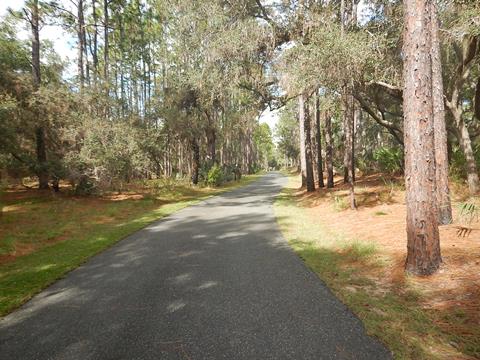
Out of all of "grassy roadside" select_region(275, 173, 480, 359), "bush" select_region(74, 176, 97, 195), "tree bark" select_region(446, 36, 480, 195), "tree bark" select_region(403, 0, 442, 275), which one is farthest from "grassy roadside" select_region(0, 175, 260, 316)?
"tree bark" select_region(446, 36, 480, 195)

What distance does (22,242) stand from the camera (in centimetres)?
858

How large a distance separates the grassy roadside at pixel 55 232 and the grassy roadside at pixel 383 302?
541 cm

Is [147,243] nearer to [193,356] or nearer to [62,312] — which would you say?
[62,312]

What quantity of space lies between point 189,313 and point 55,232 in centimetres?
806

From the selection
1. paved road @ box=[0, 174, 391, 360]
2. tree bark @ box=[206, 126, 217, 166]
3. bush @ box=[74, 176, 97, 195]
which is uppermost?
tree bark @ box=[206, 126, 217, 166]

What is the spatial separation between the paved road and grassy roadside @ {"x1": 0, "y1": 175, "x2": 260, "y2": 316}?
58 centimetres

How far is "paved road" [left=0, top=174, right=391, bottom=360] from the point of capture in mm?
3096

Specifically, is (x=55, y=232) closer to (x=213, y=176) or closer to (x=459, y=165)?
(x=459, y=165)

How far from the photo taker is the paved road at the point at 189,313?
3.10 meters

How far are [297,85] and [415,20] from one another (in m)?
5.61

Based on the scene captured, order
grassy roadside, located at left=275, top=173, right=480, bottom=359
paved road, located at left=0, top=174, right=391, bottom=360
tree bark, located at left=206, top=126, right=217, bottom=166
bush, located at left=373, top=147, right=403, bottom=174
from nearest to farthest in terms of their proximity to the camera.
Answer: grassy roadside, located at left=275, top=173, right=480, bottom=359 < paved road, located at left=0, top=174, right=391, bottom=360 < bush, located at left=373, top=147, right=403, bottom=174 < tree bark, located at left=206, top=126, right=217, bottom=166

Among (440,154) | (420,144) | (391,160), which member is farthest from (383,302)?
(391,160)

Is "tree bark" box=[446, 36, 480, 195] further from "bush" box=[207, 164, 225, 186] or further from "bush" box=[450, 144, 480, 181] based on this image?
"bush" box=[207, 164, 225, 186]

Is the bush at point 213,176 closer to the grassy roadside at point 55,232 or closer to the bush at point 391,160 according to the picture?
the grassy roadside at point 55,232
